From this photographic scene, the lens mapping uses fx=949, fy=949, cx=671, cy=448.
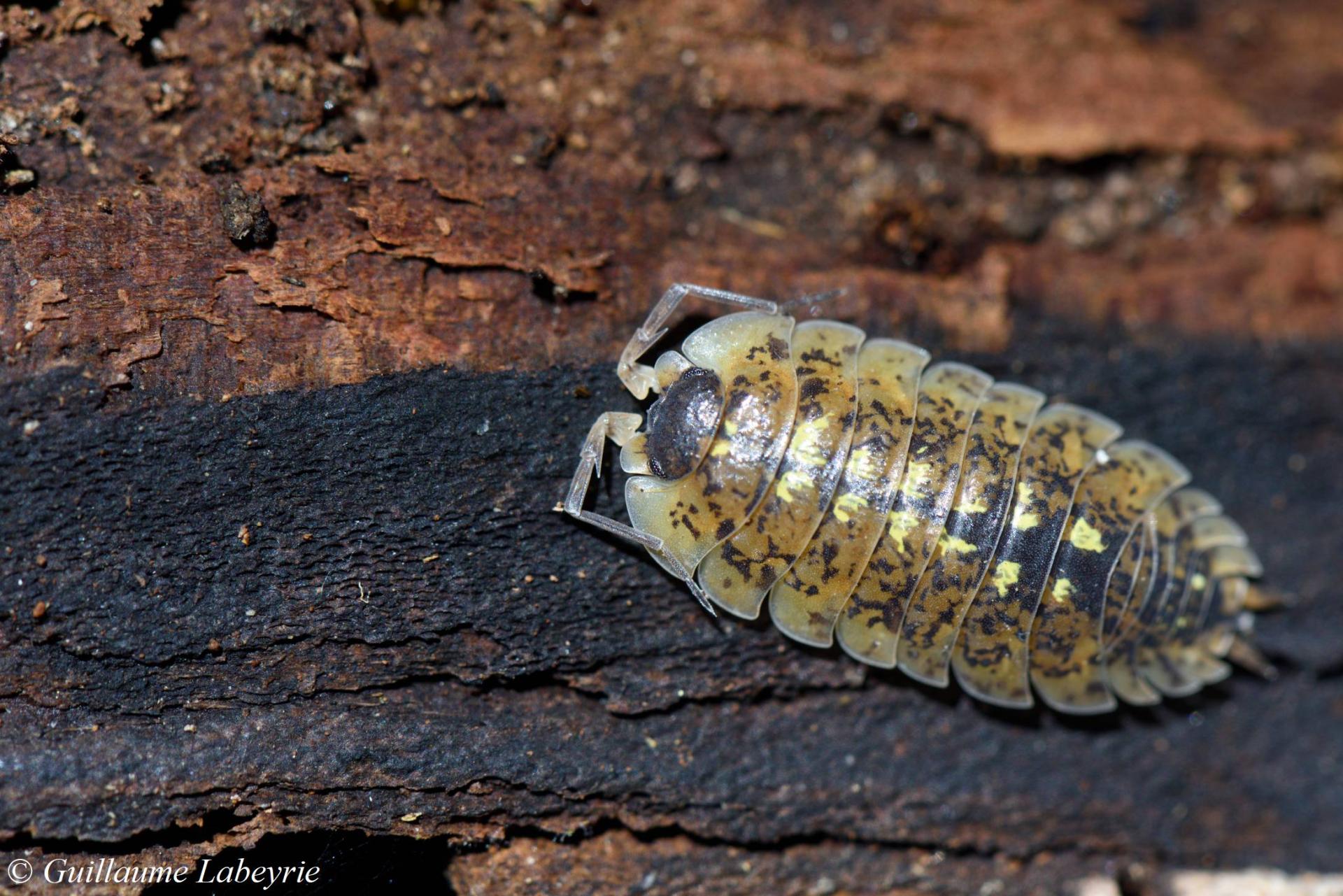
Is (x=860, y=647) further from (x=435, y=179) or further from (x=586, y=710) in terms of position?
(x=435, y=179)

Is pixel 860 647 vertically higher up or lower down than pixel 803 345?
lower down

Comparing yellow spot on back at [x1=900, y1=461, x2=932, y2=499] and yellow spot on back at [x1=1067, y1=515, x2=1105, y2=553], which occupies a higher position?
yellow spot on back at [x1=900, y1=461, x2=932, y2=499]

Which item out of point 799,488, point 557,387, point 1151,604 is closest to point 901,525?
point 799,488

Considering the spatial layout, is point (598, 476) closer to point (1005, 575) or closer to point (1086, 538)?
point (1005, 575)

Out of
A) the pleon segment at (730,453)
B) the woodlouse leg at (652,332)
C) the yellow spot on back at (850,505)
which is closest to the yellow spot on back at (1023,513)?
the yellow spot on back at (850,505)

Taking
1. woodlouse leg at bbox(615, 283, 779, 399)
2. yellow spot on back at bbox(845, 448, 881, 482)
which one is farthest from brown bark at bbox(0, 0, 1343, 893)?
yellow spot on back at bbox(845, 448, 881, 482)

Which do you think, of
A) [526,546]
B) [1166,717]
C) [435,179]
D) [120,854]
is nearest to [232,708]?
[120,854]

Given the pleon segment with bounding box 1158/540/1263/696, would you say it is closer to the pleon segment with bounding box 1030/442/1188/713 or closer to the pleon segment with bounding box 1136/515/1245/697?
the pleon segment with bounding box 1136/515/1245/697
